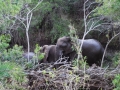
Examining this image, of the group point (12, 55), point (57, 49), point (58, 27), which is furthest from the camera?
point (58, 27)

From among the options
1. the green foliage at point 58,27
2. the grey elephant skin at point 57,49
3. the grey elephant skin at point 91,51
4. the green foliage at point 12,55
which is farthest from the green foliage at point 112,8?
the green foliage at point 58,27

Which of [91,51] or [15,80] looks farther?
[91,51]

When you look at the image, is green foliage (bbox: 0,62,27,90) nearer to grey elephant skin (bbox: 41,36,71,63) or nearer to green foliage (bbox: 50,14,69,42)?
grey elephant skin (bbox: 41,36,71,63)

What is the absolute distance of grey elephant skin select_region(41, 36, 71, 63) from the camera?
245 inches

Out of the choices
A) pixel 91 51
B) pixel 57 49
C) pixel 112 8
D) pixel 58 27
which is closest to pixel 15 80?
pixel 112 8

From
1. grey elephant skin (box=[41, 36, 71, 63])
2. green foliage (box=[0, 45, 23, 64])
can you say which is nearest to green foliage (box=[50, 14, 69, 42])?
grey elephant skin (box=[41, 36, 71, 63])

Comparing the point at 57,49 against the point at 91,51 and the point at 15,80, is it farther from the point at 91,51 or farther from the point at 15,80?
the point at 15,80

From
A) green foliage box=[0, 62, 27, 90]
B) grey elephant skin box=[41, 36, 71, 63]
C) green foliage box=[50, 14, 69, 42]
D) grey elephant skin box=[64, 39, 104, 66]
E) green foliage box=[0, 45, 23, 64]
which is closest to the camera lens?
green foliage box=[0, 62, 27, 90]

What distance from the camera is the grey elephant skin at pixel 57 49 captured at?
6.23 m

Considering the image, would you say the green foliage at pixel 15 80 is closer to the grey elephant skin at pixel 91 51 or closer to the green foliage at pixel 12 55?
the green foliage at pixel 12 55

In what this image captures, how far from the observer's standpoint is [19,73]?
336 cm

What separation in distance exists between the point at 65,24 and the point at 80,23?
0.79 m

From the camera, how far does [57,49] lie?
6457 millimetres

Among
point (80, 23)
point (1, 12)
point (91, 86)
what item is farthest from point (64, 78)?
point (80, 23)
